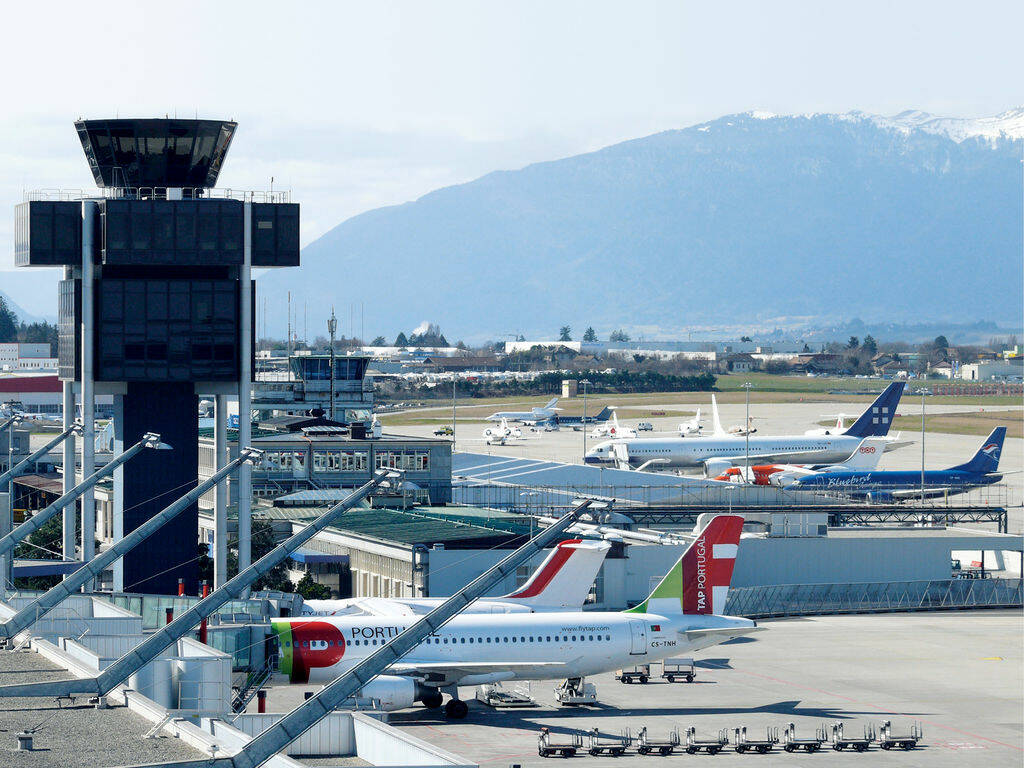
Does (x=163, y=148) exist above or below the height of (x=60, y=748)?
above

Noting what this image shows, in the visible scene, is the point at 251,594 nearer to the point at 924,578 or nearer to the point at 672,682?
the point at 672,682

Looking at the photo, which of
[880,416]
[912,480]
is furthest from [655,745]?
[880,416]

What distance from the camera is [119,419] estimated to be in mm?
65938

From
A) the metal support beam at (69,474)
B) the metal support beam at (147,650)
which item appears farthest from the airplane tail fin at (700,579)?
the metal support beam at (147,650)

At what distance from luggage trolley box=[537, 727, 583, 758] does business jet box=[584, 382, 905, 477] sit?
101 metres

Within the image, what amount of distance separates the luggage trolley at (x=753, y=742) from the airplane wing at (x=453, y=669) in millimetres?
8059

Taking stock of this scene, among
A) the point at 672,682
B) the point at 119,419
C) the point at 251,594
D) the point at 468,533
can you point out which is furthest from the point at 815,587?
the point at 119,419

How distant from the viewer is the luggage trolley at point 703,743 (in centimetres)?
4819

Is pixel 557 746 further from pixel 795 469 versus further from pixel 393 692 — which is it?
pixel 795 469

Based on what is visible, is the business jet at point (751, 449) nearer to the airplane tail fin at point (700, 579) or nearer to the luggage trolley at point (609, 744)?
the airplane tail fin at point (700, 579)

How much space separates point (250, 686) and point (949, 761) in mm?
22425

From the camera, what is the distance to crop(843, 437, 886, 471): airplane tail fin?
140 meters

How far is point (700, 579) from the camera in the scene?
57562 millimetres

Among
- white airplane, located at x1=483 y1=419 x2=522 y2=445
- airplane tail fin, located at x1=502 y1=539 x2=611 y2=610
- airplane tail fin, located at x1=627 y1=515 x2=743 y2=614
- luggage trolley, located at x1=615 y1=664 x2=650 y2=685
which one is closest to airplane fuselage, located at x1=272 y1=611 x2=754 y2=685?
airplane tail fin, located at x1=627 y1=515 x2=743 y2=614
